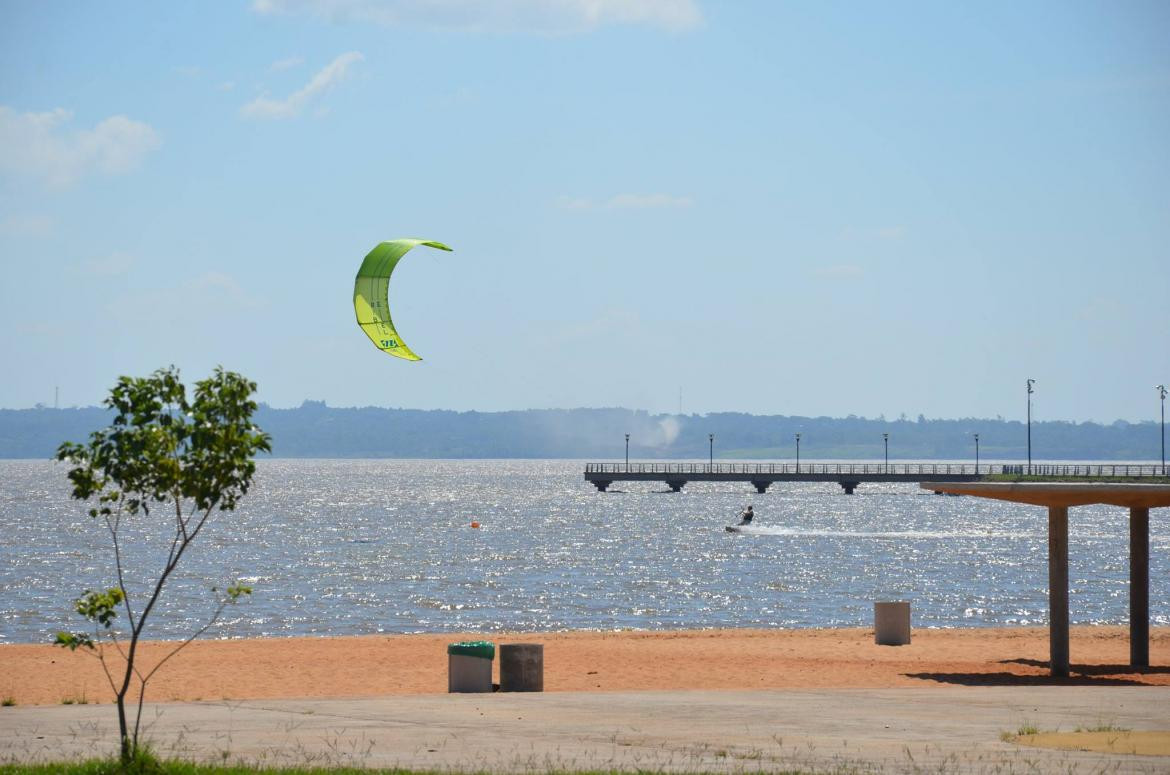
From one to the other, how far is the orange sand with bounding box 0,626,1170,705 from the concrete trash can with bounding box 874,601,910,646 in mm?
309

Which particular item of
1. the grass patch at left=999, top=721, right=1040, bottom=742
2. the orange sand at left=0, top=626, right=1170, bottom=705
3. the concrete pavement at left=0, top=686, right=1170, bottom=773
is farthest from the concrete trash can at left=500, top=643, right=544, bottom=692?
the grass patch at left=999, top=721, right=1040, bottom=742

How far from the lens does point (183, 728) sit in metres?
15.7

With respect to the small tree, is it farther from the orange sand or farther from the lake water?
the lake water

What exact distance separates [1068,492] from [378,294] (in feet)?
35.4

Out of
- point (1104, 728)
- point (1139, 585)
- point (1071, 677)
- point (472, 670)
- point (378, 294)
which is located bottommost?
point (1071, 677)

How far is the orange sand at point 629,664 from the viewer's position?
2352 centimetres

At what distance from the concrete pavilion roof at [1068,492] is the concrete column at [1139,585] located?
2.25 metres

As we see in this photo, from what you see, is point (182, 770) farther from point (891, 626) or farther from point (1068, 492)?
point (891, 626)

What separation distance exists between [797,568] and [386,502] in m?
94.9

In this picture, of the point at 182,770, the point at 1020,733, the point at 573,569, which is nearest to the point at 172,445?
the point at 182,770

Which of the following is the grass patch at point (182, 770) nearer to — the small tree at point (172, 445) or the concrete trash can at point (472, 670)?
the small tree at point (172, 445)

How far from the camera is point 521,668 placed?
2067 cm

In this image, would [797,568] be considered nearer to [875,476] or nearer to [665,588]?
[665,588]

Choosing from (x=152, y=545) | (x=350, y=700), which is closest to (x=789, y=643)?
(x=350, y=700)
